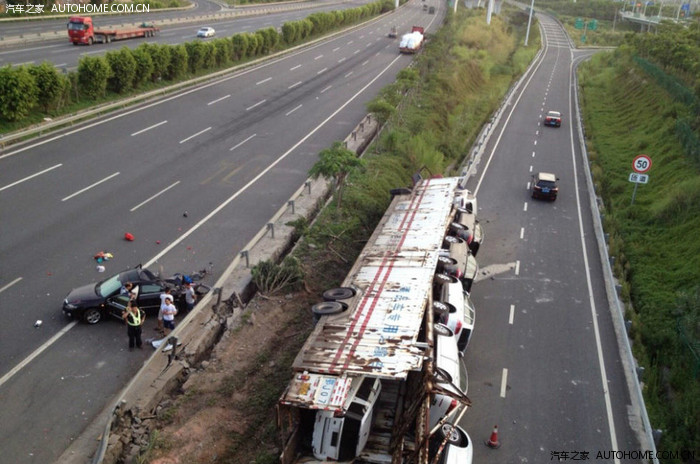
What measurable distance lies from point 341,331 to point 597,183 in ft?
76.2

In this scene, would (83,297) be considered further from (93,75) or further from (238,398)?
(93,75)

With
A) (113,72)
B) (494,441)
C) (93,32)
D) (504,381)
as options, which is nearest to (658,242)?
(504,381)

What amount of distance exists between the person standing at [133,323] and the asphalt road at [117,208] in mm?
411

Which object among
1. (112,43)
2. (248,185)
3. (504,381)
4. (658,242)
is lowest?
(504,381)

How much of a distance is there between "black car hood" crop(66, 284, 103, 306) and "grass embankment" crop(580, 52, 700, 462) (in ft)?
49.0

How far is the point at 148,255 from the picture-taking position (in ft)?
64.2

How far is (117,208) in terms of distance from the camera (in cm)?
2261

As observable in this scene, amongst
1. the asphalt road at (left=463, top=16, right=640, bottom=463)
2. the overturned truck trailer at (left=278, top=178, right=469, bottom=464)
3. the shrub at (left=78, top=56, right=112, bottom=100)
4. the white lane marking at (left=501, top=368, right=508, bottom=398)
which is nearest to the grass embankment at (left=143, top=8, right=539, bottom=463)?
the overturned truck trailer at (left=278, top=178, right=469, bottom=464)

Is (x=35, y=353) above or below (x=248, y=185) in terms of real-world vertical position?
below

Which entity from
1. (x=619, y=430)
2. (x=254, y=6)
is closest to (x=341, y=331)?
(x=619, y=430)

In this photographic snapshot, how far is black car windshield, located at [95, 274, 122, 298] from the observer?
16273 millimetres

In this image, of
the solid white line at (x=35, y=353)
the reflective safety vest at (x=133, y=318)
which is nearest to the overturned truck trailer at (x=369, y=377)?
the reflective safety vest at (x=133, y=318)

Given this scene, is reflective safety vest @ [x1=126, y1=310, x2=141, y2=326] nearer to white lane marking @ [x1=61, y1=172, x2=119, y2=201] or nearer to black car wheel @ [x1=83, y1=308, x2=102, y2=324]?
black car wheel @ [x1=83, y1=308, x2=102, y2=324]

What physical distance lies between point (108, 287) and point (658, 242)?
2114 cm
